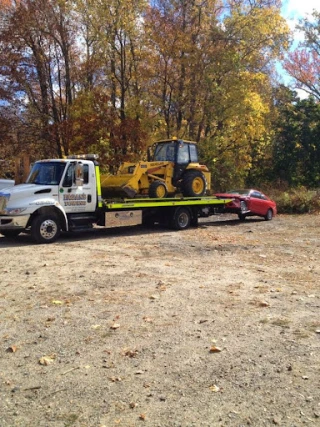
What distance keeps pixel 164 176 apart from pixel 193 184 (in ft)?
4.05

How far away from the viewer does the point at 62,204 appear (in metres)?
13.0

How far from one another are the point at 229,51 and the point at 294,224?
11.9m

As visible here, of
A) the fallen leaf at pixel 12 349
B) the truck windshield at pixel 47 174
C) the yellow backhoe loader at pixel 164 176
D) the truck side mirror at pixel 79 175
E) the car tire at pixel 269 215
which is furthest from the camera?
the car tire at pixel 269 215

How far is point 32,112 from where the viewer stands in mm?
25094

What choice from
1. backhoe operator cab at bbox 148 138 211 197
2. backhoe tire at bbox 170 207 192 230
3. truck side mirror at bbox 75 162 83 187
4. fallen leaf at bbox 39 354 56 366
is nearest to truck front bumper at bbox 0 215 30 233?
truck side mirror at bbox 75 162 83 187

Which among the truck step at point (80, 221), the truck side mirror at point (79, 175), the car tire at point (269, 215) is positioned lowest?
the car tire at point (269, 215)

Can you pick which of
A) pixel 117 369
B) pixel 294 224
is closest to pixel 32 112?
pixel 294 224

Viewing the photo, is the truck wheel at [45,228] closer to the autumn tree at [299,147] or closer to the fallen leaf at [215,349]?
the fallen leaf at [215,349]

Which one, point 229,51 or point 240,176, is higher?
point 229,51

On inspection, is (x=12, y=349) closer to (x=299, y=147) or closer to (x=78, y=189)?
(x=78, y=189)

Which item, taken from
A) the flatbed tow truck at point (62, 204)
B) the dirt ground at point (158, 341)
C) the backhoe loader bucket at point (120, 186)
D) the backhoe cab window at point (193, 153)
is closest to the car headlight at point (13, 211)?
the flatbed tow truck at point (62, 204)

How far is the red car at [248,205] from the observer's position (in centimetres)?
1870

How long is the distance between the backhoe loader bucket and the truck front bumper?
3.76 meters

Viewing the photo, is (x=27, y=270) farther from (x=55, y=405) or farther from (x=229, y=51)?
(x=229, y=51)
